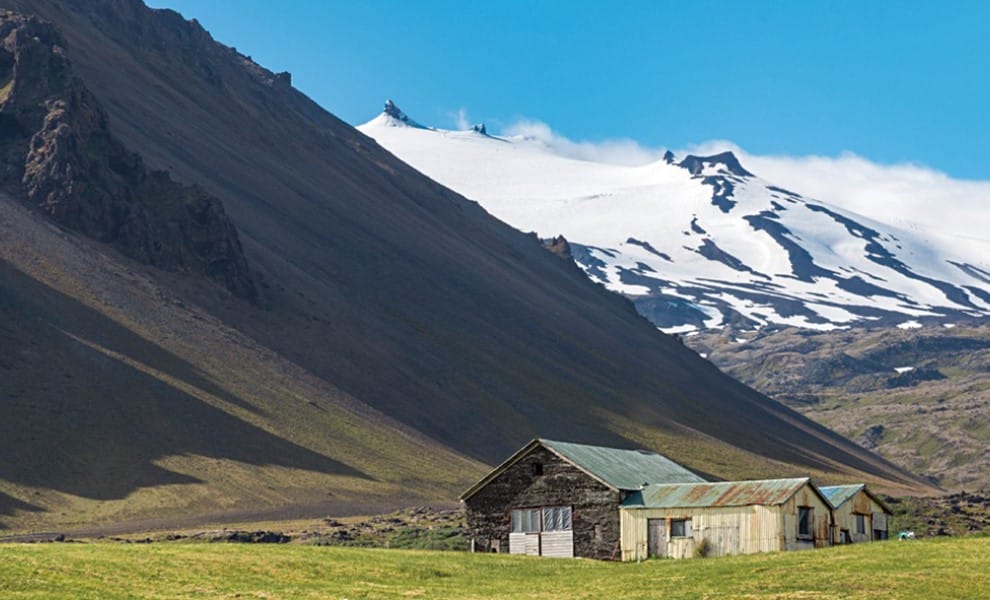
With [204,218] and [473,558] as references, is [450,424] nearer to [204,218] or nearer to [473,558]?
[204,218]

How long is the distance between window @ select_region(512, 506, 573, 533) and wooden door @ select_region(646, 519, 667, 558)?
457 centimetres

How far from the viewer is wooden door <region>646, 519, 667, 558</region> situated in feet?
219

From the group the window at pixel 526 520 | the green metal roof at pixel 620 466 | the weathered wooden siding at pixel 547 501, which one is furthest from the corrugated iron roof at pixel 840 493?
the window at pixel 526 520

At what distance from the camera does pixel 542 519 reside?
71.6 meters

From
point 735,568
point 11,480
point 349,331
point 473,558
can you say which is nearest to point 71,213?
point 349,331

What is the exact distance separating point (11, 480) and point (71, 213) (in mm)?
65431

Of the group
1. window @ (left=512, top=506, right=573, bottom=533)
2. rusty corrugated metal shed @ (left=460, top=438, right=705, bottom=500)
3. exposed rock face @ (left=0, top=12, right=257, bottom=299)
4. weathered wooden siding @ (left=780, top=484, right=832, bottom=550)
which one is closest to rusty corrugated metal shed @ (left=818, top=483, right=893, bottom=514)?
weathered wooden siding @ (left=780, top=484, right=832, bottom=550)

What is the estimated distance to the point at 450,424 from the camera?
565 feet

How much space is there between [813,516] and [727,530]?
14.6ft

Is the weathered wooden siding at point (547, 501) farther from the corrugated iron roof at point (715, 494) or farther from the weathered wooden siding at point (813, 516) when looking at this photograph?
the weathered wooden siding at point (813, 516)

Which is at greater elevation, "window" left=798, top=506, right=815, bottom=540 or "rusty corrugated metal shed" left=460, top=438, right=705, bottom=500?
"rusty corrugated metal shed" left=460, top=438, right=705, bottom=500

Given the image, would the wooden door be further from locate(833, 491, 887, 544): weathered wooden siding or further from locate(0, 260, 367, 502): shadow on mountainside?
locate(0, 260, 367, 502): shadow on mountainside

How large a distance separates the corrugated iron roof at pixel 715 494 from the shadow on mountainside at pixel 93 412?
62.7 m

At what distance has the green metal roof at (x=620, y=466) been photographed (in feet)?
234
